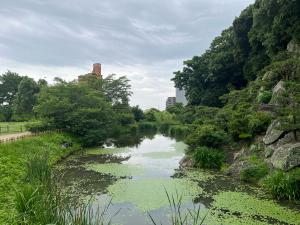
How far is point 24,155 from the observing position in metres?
16.2

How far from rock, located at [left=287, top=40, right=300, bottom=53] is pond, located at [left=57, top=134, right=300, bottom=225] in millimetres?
11365

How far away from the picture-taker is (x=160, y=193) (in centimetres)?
1283

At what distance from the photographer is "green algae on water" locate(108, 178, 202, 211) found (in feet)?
38.2

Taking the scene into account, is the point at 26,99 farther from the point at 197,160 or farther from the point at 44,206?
the point at 44,206

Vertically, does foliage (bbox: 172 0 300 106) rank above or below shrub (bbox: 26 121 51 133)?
above

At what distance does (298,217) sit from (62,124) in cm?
2129

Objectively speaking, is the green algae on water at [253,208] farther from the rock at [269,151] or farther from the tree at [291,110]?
the tree at [291,110]

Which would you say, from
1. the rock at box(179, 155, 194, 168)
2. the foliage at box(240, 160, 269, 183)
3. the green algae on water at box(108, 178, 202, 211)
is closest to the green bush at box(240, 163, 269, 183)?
the foliage at box(240, 160, 269, 183)

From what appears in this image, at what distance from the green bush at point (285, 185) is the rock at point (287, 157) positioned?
0.45 meters

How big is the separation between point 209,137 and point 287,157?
6.05 metres

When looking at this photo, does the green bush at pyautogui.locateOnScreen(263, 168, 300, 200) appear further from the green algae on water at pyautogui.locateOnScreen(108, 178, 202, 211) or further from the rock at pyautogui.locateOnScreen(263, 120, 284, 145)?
the rock at pyautogui.locateOnScreen(263, 120, 284, 145)

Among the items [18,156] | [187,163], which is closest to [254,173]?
[187,163]

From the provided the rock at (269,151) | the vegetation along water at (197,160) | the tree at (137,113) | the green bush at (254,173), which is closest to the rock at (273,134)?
the vegetation along water at (197,160)

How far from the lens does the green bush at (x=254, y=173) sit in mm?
14133
